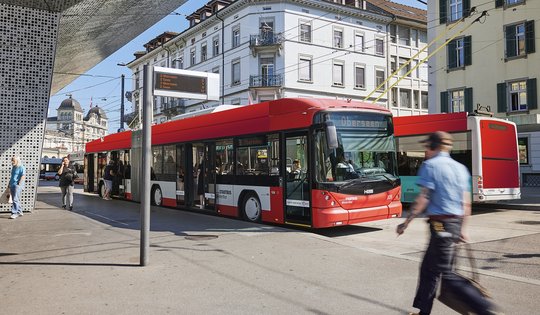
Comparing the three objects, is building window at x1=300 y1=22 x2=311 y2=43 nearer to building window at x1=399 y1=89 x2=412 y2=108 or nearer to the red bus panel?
building window at x1=399 y1=89 x2=412 y2=108

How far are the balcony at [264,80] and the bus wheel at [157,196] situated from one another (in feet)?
72.9

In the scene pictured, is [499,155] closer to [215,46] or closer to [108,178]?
[108,178]

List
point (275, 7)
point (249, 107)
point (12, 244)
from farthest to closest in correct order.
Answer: point (275, 7), point (249, 107), point (12, 244)

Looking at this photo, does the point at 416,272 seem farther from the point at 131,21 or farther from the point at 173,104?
the point at 173,104

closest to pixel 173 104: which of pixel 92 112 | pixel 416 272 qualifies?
pixel 416 272

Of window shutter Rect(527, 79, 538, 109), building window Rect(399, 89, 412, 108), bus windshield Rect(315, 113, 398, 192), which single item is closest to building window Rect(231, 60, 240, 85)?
building window Rect(399, 89, 412, 108)

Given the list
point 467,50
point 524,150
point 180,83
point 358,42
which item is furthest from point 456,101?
point 180,83

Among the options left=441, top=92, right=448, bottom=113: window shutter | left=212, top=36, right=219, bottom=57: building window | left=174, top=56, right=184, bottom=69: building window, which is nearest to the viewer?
left=441, top=92, right=448, bottom=113: window shutter

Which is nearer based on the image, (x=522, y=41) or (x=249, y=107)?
(x=249, y=107)

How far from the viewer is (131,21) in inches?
601

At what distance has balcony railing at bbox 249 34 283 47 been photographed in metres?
37.8

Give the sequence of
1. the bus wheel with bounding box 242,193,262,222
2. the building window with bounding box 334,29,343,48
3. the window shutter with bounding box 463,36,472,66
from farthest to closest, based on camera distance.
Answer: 1. the building window with bounding box 334,29,343,48
2. the window shutter with bounding box 463,36,472,66
3. the bus wheel with bounding box 242,193,262,222

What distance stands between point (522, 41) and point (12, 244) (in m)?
27.4

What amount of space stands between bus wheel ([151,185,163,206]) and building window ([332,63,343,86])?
26253mm
